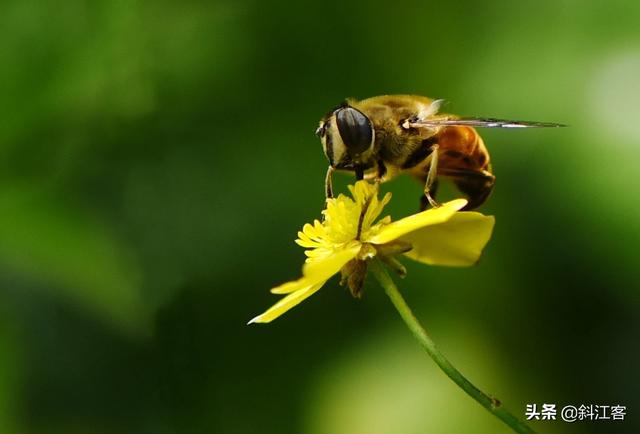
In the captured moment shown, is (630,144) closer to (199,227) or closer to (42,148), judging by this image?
(199,227)

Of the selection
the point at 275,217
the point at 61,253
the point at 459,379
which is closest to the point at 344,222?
the point at 459,379

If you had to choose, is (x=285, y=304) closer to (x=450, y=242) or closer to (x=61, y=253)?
(x=450, y=242)

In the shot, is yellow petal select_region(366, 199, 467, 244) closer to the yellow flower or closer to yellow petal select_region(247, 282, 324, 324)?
the yellow flower

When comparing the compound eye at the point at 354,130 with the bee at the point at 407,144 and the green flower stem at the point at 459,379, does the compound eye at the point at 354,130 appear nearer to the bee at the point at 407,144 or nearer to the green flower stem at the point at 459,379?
the bee at the point at 407,144

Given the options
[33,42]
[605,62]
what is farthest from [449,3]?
[33,42]

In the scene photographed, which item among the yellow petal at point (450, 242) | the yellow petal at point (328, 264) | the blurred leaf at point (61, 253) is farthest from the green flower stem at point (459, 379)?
the blurred leaf at point (61, 253)
